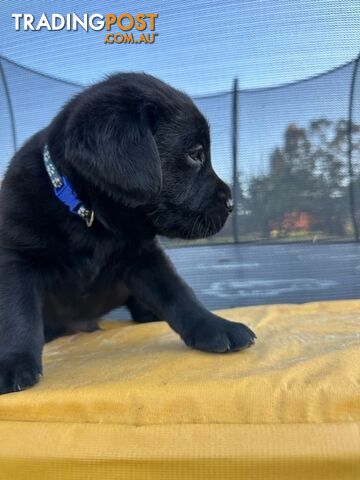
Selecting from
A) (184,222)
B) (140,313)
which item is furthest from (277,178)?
(184,222)

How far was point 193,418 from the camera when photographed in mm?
1110

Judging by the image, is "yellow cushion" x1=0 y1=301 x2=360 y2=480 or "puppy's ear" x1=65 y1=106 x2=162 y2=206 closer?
"yellow cushion" x1=0 y1=301 x2=360 y2=480

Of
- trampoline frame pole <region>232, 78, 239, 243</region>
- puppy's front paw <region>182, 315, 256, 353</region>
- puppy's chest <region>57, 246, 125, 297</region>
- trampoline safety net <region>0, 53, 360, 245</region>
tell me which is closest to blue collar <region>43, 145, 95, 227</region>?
puppy's chest <region>57, 246, 125, 297</region>

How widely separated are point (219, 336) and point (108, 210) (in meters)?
0.51

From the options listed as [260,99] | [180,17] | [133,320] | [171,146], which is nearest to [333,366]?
[171,146]

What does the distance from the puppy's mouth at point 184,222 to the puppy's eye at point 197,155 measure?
0.17 meters

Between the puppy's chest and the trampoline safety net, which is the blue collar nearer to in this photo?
the puppy's chest

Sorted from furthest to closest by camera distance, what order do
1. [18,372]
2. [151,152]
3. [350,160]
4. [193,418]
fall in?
[350,160] → [151,152] → [18,372] → [193,418]

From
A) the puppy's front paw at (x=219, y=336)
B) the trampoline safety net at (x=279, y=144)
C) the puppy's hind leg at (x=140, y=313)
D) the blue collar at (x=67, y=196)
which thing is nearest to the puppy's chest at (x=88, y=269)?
the blue collar at (x=67, y=196)

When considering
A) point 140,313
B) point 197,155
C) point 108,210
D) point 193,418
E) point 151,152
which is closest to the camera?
point 193,418

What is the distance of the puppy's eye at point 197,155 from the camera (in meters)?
1.63

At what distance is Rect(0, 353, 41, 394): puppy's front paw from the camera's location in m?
1.26

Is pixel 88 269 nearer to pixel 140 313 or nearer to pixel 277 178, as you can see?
pixel 140 313

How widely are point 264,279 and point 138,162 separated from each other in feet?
4.65
